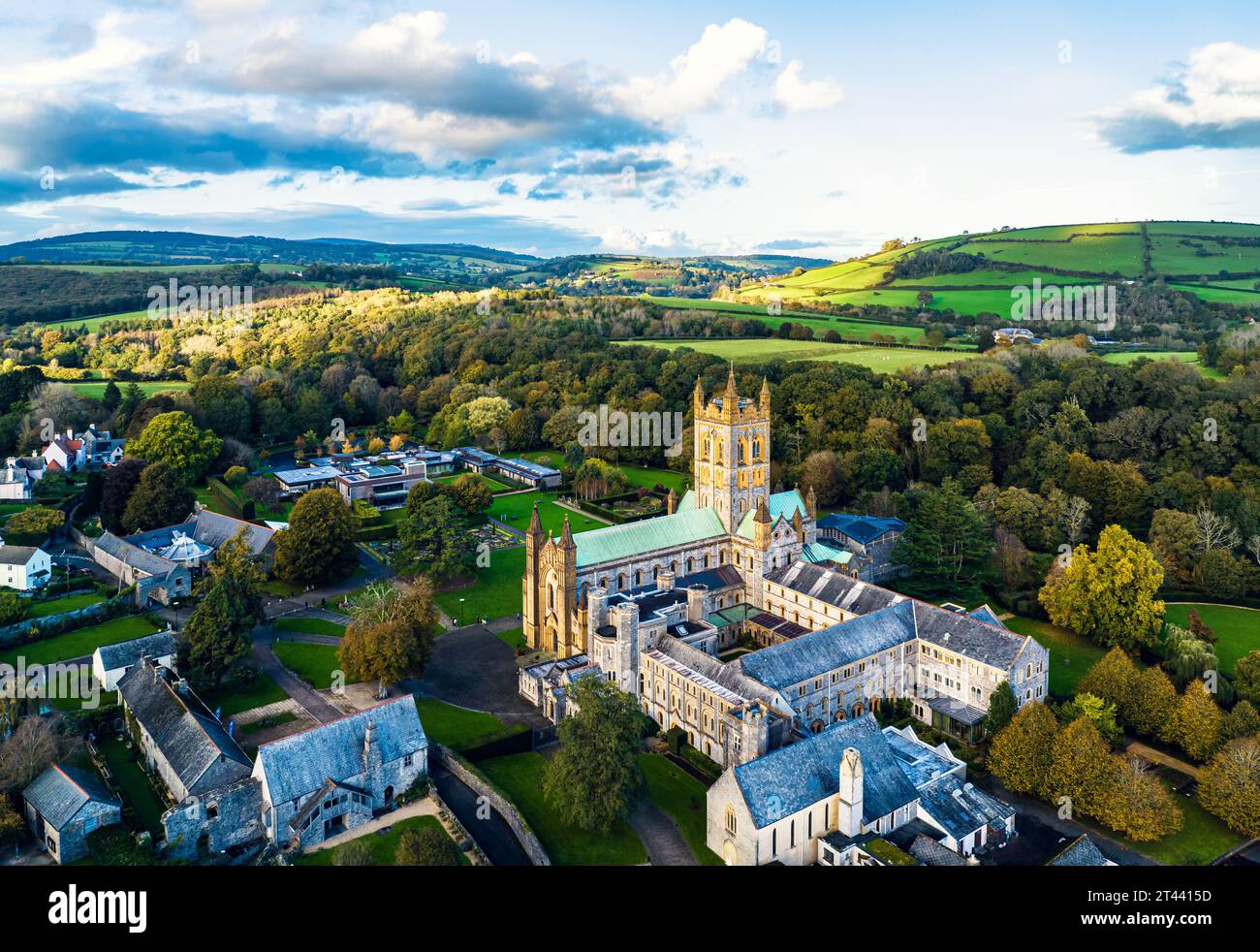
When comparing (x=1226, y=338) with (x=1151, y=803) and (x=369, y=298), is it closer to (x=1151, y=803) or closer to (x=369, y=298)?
(x=1151, y=803)

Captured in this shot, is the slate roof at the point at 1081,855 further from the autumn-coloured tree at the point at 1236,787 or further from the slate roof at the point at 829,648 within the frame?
the slate roof at the point at 829,648

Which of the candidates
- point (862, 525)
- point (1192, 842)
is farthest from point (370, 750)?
point (862, 525)

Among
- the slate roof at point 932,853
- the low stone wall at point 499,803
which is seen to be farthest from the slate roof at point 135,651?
the slate roof at point 932,853

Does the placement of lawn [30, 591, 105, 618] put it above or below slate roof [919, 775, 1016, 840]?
above

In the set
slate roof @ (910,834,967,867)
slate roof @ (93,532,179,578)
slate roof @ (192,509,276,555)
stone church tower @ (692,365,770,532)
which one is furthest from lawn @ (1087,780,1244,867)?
slate roof @ (192,509,276,555)

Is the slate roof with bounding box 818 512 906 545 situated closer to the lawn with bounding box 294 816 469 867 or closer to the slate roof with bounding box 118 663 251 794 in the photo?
the lawn with bounding box 294 816 469 867

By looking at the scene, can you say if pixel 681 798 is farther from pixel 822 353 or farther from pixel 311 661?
pixel 822 353
